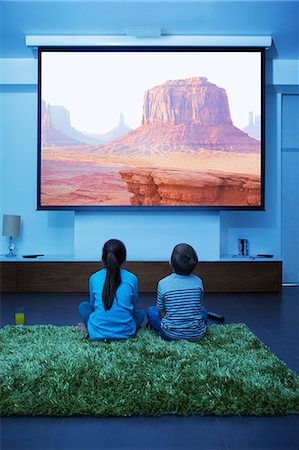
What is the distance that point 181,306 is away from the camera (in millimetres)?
3043

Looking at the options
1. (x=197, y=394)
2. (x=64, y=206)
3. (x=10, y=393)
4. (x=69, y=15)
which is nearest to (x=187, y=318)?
(x=197, y=394)

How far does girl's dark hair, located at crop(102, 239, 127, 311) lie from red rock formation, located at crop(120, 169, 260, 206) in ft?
Answer: 10.5

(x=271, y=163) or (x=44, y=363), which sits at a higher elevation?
(x=271, y=163)

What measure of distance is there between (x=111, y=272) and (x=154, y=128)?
11.8 feet

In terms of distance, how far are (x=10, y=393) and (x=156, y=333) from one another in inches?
50.9

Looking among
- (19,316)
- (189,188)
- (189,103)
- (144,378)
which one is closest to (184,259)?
(144,378)

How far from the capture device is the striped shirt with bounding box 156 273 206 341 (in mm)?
3047

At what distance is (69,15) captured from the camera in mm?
5559

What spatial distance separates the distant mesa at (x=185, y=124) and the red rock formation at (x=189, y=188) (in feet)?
0.94

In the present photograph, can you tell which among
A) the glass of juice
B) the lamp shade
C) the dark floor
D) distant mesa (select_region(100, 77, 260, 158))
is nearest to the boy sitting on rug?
the dark floor

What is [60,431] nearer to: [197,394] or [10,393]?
[10,393]

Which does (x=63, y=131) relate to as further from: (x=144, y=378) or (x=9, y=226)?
(x=144, y=378)

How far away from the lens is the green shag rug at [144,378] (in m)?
2.11

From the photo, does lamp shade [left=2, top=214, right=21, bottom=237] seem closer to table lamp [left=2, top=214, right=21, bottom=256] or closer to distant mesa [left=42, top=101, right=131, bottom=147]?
table lamp [left=2, top=214, right=21, bottom=256]
